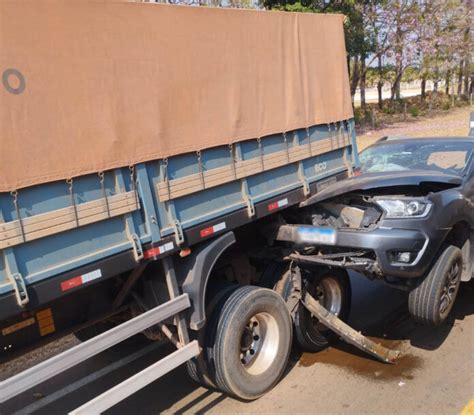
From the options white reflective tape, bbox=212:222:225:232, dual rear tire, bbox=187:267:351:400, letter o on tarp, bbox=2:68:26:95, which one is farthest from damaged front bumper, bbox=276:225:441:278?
letter o on tarp, bbox=2:68:26:95

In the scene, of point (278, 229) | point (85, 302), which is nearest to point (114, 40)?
point (85, 302)

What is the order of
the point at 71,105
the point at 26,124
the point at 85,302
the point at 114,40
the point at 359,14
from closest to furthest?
the point at 26,124 → the point at 71,105 → the point at 114,40 → the point at 85,302 → the point at 359,14

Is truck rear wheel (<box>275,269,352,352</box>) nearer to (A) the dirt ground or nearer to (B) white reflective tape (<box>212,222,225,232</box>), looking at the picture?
(B) white reflective tape (<box>212,222,225,232</box>)

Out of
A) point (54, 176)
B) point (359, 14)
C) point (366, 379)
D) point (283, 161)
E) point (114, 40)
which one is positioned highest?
point (359, 14)

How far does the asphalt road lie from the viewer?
4066 millimetres

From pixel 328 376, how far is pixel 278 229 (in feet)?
4.55

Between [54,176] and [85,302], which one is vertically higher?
[54,176]

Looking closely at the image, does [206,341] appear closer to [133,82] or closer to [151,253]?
[151,253]

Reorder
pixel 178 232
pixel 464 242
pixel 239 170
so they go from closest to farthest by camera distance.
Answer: pixel 178 232 < pixel 239 170 < pixel 464 242

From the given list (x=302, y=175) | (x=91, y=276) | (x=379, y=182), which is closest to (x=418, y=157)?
(x=379, y=182)

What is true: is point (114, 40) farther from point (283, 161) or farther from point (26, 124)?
point (283, 161)

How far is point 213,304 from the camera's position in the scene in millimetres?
4062

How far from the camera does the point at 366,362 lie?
4.70m

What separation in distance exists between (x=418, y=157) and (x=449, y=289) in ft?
6.78
